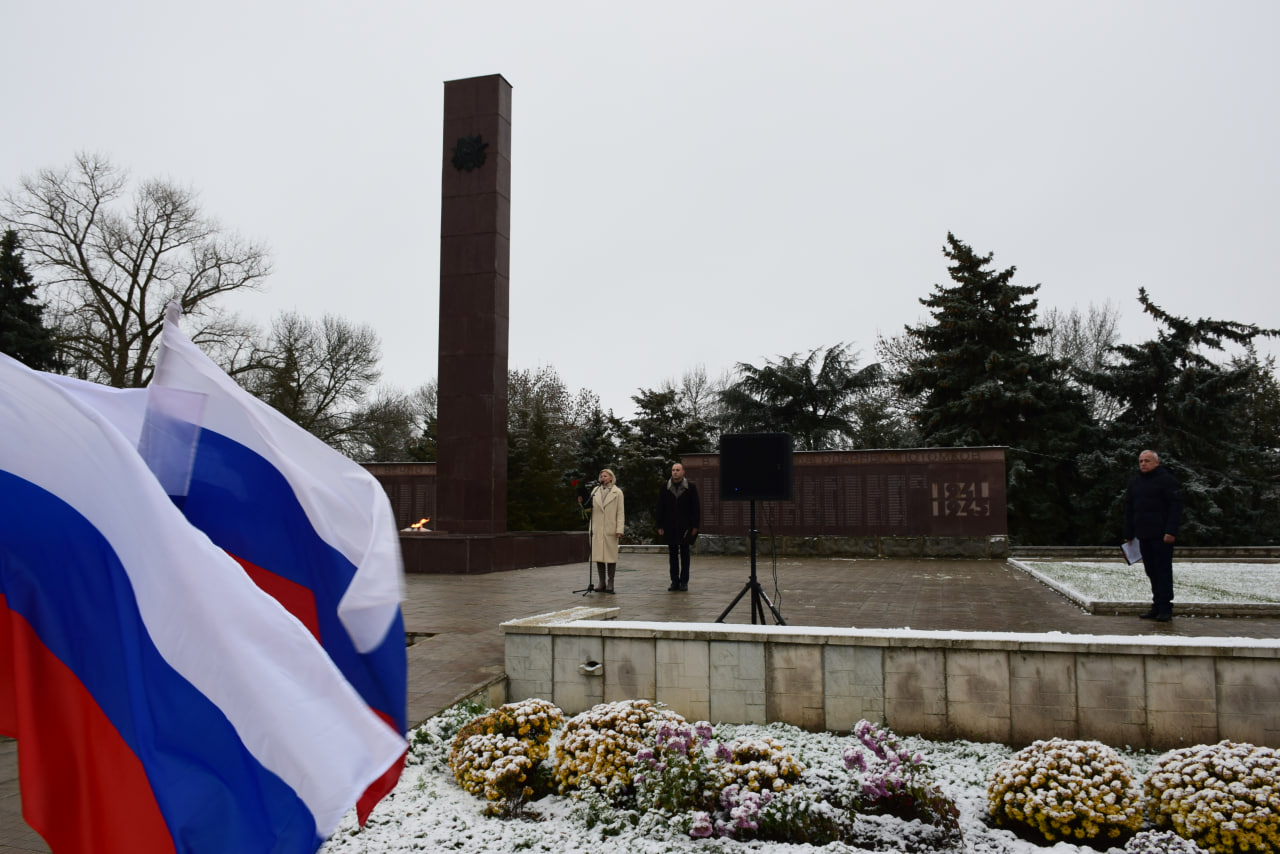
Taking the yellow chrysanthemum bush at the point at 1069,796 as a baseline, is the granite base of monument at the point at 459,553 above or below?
above

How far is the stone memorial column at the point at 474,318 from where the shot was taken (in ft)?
57.6

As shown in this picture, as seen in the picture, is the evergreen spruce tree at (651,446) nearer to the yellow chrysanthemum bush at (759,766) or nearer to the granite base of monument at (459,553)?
the granite base of monument at (459,553)

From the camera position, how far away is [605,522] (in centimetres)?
1208

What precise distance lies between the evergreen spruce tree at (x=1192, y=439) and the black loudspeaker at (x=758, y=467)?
22.2 m

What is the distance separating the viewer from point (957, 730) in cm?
640

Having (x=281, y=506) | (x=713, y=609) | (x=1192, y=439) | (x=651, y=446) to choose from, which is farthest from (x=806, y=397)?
(x=281, y=506)

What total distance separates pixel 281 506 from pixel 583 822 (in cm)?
364

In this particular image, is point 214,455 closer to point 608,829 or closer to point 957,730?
point 608,829

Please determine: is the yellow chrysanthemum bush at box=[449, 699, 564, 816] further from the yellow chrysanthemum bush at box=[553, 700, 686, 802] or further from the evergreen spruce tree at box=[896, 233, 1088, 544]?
the evergreen spruce tree at box=[896, 233, 1088, 544]

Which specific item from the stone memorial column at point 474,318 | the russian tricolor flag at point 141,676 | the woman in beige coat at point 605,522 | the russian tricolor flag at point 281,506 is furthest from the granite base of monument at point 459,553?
the russian tricolor flag at point 141,676

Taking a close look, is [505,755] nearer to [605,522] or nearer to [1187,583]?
[605,522]

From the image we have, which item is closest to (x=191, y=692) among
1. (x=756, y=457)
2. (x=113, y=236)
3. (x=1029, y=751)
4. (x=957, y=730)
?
(x=1029, y=751)

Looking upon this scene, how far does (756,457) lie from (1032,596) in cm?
531

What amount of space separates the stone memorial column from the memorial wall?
6118mm
